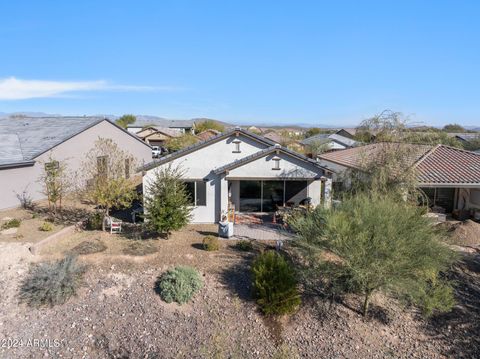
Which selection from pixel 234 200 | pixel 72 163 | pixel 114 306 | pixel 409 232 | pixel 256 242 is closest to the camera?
pixel 409 232

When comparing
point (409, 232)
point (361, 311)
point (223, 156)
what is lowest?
point (361, 311)

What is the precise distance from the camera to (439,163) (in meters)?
23.2

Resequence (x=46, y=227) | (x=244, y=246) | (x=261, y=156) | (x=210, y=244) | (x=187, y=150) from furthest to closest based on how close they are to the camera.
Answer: (x=261, y=156), (x=187, y=150), (x=46, y=227), (x=244, y=246), (x=210, y=244)

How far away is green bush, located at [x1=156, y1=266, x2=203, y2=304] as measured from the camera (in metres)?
12.8

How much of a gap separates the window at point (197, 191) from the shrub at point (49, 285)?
8.34 metres

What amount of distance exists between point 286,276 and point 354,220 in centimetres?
318

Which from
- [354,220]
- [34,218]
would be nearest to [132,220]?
[34,218]

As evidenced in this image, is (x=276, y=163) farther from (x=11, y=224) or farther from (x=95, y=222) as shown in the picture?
(x=11, y=224)

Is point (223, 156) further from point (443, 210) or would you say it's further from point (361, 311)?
point (443, 210)

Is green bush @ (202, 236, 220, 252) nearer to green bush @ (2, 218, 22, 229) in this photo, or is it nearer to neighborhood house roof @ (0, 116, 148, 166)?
green bush @ (2, 218, 22, 229)


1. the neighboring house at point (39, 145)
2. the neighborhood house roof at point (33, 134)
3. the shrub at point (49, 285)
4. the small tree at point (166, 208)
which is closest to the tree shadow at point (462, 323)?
the small tree at point (166, 208)

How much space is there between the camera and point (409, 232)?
11.7 metres

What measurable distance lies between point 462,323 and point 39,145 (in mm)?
26645

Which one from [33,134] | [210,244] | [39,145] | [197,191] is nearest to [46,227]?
[197,191]
